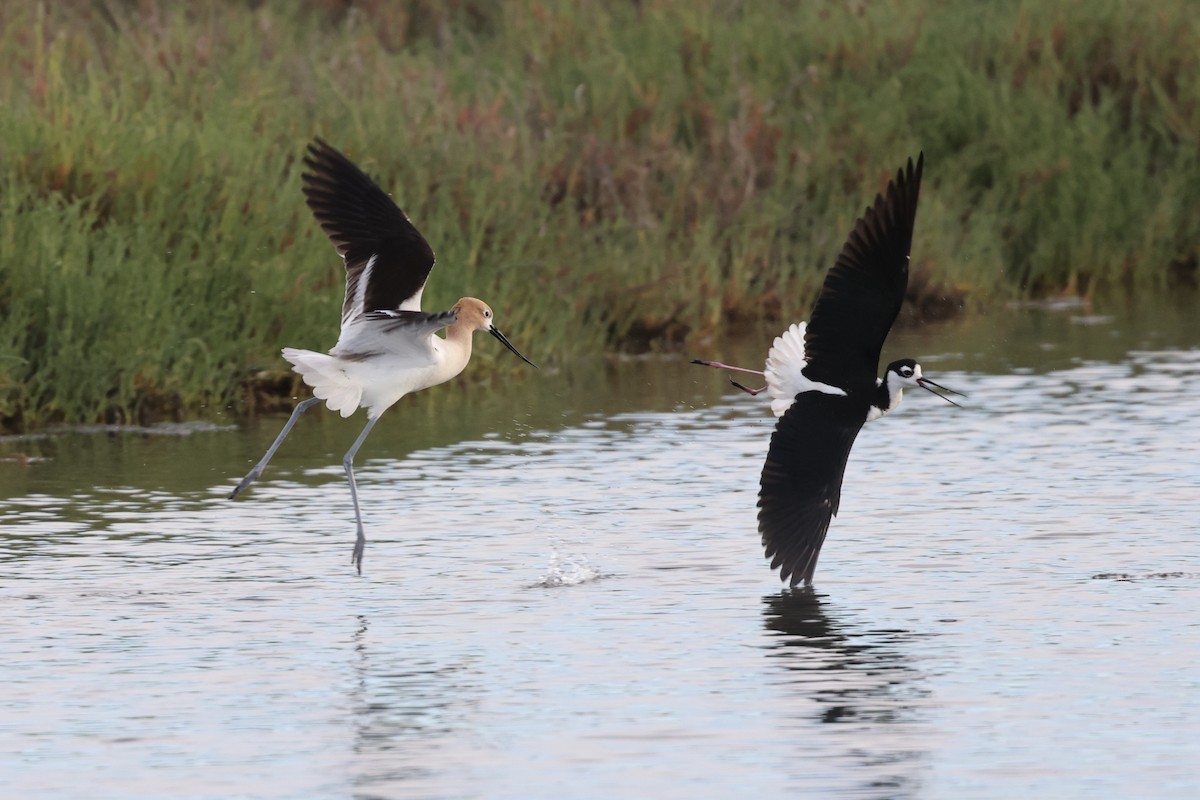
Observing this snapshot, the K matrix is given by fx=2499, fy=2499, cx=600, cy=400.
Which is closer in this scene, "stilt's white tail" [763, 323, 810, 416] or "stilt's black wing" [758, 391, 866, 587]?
"stilt's black wing" [758, 391, 866, 587]

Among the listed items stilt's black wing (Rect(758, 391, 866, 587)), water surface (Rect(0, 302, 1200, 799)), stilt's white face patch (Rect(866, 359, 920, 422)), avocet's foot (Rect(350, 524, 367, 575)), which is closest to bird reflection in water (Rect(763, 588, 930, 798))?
water surface (Rect(0, 302, 1200, 799))

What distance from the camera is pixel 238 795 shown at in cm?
533

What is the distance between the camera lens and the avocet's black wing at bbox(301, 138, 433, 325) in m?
8.62

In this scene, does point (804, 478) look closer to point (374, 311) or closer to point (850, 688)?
point (850, 688)

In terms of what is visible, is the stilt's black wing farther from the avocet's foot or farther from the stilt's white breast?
the avocet's foot

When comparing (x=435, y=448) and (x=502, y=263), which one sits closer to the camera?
(x=435, y=448)

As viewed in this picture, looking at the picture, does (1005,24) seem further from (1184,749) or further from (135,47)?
(1184,749)

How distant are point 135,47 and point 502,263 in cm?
279

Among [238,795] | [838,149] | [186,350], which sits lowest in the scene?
[238,795]

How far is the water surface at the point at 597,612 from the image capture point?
5617 mm

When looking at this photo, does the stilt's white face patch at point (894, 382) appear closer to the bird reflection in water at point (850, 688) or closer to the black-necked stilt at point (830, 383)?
the black-necked stilt at point (830, 383)

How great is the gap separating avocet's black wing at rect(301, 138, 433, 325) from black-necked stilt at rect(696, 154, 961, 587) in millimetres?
1417

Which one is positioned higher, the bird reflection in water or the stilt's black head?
the stilt's black head

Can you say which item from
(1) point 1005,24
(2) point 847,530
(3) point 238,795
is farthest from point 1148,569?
(1) point 1005,24
